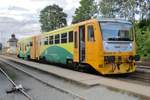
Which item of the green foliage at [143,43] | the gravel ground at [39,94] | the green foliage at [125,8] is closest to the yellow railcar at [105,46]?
the gravel ground at [39,94]

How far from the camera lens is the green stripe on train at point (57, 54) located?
25523 millimetres

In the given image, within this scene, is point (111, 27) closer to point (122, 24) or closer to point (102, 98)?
point (122, 24)

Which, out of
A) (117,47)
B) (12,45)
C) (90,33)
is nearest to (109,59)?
(117,47)

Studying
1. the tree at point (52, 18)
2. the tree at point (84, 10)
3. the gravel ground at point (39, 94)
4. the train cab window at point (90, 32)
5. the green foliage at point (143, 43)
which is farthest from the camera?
the tree at point (52, 18)

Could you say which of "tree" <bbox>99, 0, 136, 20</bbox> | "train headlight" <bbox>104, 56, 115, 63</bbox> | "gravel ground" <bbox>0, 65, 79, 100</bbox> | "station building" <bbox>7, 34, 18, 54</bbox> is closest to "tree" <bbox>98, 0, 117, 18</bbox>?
"tree" <bbox>99, 0, 136, 20</bbox>

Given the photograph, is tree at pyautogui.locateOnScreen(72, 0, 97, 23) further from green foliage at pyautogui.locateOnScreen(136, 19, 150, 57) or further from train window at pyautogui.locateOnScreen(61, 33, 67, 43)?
train window at pyautogui.locateOnScreen(61, 33, 67, 43)

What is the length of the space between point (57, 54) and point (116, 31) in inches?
340

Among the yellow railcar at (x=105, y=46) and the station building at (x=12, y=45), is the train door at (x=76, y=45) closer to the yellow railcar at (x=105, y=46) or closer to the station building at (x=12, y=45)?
the yellow railcar at (x=105, y=46)

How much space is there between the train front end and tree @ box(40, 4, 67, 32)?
81442 mm

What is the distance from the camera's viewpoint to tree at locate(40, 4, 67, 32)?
342 feet

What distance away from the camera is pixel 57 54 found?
92.4ft

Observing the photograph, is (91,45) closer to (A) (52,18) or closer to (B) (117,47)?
(B) (117,47)

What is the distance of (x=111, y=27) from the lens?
2025 centimetres

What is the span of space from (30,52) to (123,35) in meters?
24.0
